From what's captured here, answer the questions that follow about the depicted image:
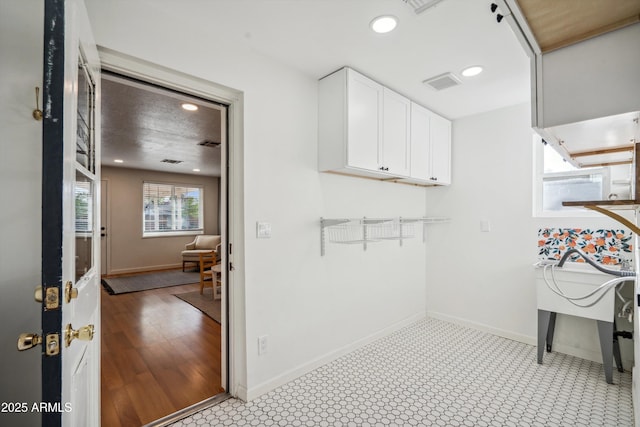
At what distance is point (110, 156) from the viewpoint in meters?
5.60

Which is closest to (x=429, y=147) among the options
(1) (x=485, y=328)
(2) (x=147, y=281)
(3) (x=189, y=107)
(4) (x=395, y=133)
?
(4) (x=395, y=133)

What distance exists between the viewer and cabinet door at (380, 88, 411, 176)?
2.65 m

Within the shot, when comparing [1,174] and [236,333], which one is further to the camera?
[236,333]

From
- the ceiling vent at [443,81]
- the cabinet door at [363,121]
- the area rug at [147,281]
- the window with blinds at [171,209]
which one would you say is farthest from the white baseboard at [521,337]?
the window with blinds at [171,209]

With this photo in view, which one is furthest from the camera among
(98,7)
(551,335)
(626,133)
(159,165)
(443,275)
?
(159,165)

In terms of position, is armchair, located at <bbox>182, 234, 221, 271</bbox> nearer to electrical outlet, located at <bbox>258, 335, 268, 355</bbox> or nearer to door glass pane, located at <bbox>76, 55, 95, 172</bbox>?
electrical outlet, located at <bbox>258, 335, 268, 355</bbox>

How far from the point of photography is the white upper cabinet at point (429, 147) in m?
3.00

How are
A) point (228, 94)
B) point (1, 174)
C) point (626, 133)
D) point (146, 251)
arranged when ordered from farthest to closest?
point (146, 251), point (228, 94), point (1, 174), point (626, 133)

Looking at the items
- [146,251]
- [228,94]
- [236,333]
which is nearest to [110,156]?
[146,251]

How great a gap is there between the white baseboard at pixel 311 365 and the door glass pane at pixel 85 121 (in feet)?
5.48

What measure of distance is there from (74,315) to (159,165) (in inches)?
246

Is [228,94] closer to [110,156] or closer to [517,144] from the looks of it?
[517,144]

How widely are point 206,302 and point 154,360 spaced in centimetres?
181

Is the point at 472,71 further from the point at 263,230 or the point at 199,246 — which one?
the point at 199,246
